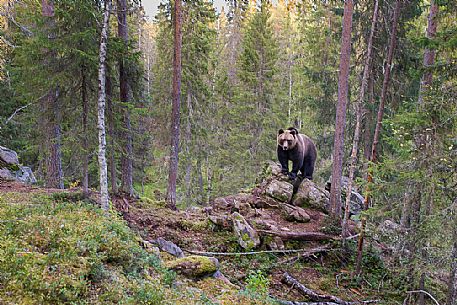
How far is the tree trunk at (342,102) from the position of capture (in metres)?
10.7

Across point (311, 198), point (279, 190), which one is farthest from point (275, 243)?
point (311, 198)

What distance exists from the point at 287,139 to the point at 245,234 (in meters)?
3.76

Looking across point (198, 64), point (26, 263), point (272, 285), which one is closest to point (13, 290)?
point (26, 263)

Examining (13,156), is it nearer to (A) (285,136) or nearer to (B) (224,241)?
(B) (224,241)

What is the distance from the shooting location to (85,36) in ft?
25.6

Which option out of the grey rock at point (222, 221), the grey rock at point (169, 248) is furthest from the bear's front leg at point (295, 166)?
the grey rock at point (169, 248)

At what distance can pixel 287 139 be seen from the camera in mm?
11156

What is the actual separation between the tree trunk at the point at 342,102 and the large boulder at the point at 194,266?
5.78 meters

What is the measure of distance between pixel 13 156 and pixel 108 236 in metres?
→ 11.9

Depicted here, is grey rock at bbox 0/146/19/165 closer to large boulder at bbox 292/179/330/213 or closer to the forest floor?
the forest floor

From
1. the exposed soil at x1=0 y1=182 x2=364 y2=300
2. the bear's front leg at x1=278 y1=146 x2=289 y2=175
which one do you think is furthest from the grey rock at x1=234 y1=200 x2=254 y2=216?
the bear's front leg at x1=278 y1=146 x2=289 y2=175

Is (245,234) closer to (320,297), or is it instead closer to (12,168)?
(320,297)

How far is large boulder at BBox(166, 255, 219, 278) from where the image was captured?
5887 millimetres

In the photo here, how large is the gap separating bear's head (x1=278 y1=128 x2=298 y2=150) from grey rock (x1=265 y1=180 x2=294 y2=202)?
4.46ft
